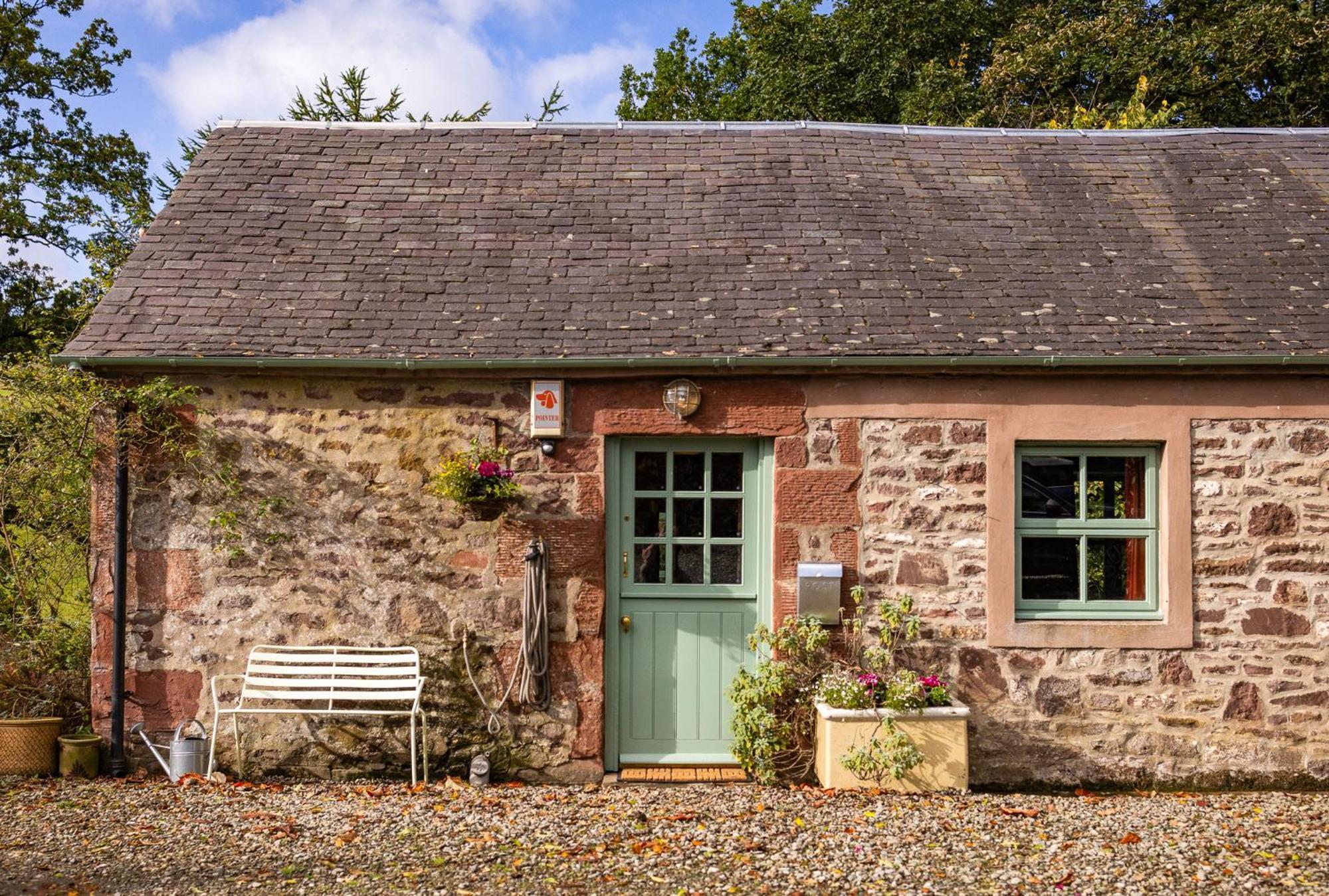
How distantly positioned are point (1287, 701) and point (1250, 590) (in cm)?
76

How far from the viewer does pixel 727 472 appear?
721 cm

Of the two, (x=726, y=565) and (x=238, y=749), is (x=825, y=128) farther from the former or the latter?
(x=238, y=749)

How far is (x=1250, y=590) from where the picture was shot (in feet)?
22.7

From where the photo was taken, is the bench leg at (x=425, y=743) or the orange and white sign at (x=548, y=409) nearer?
the bench leg at (x=425, y=743)

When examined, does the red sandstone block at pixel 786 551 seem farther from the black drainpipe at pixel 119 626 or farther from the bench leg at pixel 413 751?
the black drainpipe at pixel 119 626

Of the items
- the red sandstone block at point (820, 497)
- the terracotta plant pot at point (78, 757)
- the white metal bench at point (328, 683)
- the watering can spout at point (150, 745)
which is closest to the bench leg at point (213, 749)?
the white metal bench at point (328, 683)

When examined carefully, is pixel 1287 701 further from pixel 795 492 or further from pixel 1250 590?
pixel 795 492

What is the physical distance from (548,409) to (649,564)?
1272mm

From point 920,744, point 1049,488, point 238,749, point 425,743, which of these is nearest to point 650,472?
point 425,743

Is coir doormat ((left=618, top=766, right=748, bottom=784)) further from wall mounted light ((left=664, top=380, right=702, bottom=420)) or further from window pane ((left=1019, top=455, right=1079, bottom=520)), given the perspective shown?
window pane ((left=1019, top=455, right=1079, bottom=520))

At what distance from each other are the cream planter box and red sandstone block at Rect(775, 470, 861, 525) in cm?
126

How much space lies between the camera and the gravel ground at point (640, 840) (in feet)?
16.4

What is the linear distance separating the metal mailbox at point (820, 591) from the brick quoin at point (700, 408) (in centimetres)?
94

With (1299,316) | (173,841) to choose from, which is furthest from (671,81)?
(173,841)
